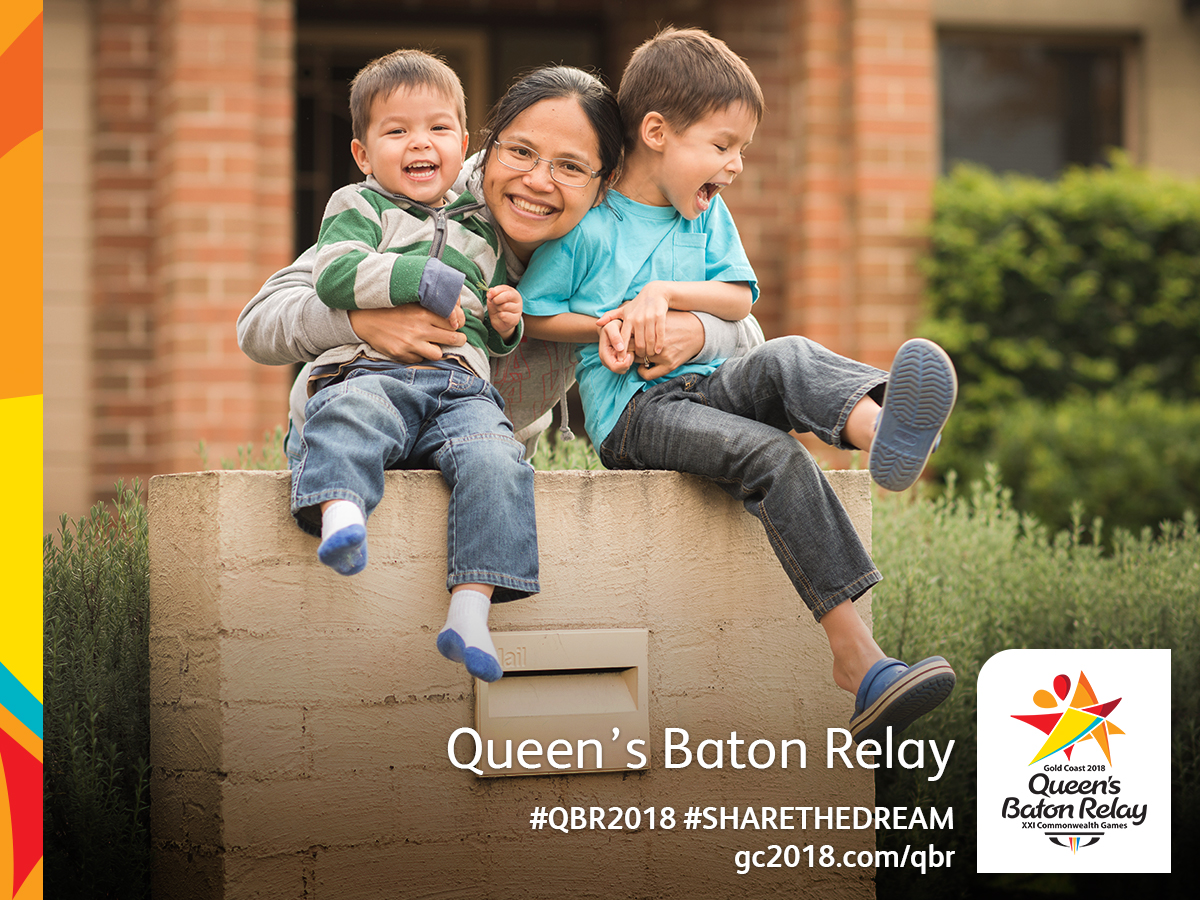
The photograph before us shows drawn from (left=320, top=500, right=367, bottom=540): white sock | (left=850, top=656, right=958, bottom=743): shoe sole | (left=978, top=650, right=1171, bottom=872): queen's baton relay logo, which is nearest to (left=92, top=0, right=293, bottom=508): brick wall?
(left=320, top=500, right=367, bottom=540): white sock

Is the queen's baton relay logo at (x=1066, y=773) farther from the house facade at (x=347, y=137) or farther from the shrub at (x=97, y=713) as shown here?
the house facade at (x=347, y=137)

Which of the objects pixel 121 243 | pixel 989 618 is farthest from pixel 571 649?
pixel 121 243

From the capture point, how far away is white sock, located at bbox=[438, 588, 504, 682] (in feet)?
6.83

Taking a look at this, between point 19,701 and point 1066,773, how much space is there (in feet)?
7.28

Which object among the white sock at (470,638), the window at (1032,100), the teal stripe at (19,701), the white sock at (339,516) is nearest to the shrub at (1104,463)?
the window at (1032,100)

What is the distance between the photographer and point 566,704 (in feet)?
8.05

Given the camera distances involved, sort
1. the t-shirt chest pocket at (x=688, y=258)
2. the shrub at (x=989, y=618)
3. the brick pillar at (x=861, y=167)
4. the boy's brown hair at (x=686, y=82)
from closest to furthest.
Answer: the boy's brown hair at (x=686, y=82)
the t-shirt chest pocket at (x=688, y=258)
the shrub at (x=989, y=618)
the brick pillar at (x=861, y=167)

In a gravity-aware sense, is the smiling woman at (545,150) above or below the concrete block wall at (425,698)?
above

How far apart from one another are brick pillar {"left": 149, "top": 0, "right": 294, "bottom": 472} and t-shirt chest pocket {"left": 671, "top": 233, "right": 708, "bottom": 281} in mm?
3425

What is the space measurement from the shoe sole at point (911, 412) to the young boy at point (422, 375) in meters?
0.69

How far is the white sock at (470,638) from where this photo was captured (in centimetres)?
208

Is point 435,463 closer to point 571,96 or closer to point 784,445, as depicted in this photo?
point 784,445

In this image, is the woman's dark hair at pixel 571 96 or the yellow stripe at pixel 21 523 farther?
the woman's dark hair at pixel 571 96

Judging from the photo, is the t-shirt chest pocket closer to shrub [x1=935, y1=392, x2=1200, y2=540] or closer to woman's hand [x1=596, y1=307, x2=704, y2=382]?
woman's hand [x1=596, y1=307, x2=704, y2=382]
